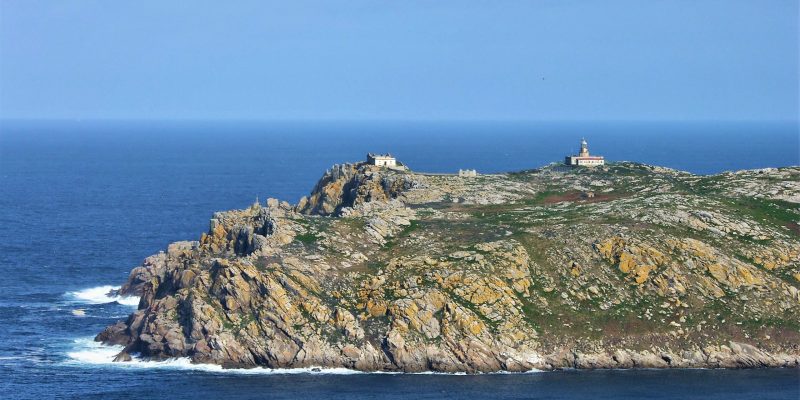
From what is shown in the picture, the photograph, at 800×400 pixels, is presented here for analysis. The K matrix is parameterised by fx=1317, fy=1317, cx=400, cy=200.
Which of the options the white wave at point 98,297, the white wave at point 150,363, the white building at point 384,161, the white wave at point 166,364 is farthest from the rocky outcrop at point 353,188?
the white wave at point 166,364

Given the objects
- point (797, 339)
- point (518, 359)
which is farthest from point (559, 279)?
point (797, 339)

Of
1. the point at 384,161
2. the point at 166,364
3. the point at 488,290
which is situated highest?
the point at 384,161

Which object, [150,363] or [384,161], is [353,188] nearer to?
[384,161]

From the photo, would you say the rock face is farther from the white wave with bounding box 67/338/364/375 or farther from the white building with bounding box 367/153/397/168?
the white building with bounding box 367/153/397/168

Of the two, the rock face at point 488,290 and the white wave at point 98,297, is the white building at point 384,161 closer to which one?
the rock face at point 488,290

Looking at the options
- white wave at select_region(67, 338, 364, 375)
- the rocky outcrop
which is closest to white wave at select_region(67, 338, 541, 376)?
white wave at select_region(67, 338, 364, 375)

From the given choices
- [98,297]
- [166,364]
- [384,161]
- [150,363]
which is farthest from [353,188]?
[150,363]

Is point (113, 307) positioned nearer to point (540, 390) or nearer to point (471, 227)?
point (471, 227)
